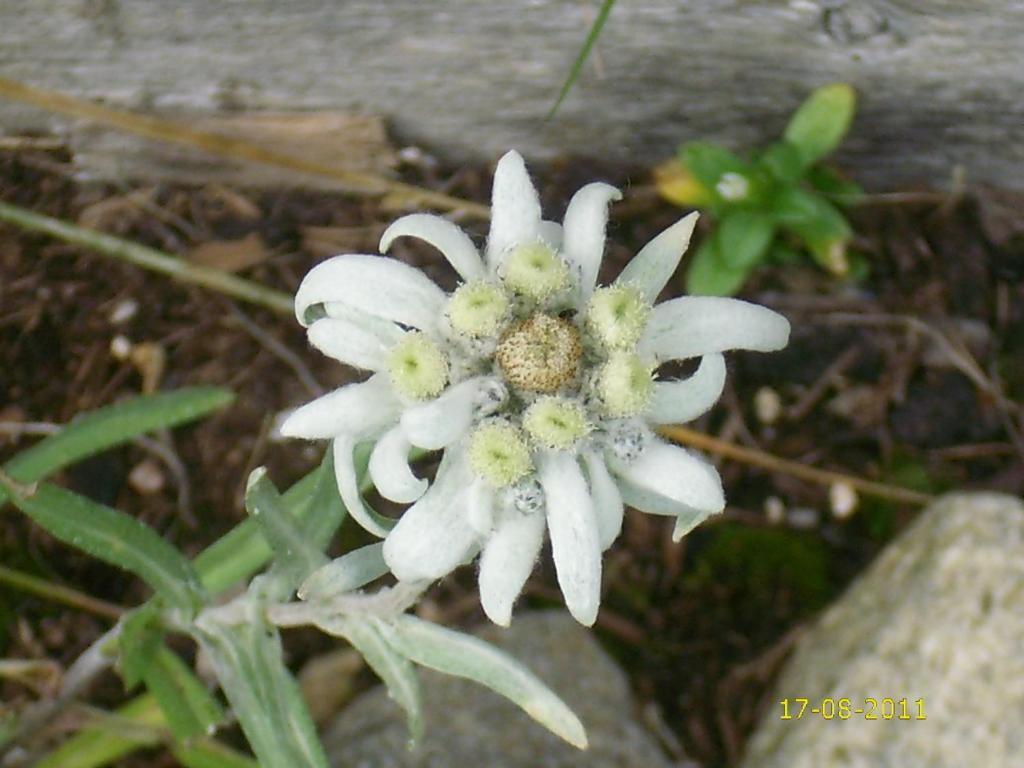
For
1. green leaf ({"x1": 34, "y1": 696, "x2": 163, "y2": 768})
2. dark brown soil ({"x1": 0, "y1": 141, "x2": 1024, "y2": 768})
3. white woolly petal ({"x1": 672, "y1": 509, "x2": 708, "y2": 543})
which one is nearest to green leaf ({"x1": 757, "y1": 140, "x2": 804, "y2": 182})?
dark brown soil ({"x1": 0, "y1": 141, "x2": 1024, "y2": 768})

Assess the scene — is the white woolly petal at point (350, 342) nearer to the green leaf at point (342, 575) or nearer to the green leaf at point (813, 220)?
the green leaf at point (342, 575)

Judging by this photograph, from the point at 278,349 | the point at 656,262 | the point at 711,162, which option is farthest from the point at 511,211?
the point at 278,349

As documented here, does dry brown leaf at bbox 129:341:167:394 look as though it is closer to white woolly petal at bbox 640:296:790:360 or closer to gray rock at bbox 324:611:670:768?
gray rock at bbox 324:611:670:768

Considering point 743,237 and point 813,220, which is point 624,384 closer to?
point 743,237

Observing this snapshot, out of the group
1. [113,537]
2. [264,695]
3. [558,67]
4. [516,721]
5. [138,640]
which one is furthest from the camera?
[516,721]

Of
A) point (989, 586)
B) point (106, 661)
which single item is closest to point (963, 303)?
point (989, 586)

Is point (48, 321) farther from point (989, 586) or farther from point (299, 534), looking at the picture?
point (989, 586)

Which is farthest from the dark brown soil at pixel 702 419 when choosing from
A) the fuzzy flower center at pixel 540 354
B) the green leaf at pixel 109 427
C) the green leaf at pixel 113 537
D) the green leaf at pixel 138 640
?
the fuzzy flower center at pixel 540 354
